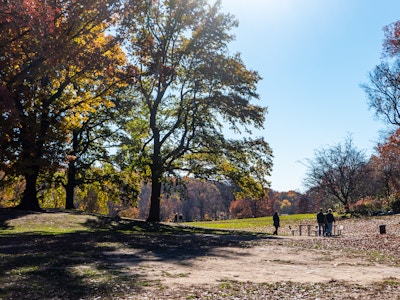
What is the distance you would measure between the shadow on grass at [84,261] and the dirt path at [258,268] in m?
0.23

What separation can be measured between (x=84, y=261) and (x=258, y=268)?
16.4 feet

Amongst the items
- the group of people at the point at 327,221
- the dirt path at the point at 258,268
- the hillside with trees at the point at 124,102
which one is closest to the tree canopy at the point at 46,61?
the hillside with trees at the point at 124,102

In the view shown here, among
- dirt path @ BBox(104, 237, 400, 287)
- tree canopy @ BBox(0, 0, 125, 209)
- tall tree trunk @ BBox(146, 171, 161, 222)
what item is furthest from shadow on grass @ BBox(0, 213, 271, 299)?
tall tree trunk @ BBox(146, 171, 161, 222)

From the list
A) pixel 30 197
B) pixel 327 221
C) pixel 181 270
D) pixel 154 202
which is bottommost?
pixel 181 270

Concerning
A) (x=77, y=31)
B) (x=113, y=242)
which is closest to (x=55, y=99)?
(x=77, y=31)

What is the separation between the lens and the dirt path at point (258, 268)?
9.55 meters

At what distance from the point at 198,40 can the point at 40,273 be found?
899 inches

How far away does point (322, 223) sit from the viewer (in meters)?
26.6

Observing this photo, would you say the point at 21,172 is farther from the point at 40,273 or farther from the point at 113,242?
the point at 40,273

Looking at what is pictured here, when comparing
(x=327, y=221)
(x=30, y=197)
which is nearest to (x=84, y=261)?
(x=30, y=197)

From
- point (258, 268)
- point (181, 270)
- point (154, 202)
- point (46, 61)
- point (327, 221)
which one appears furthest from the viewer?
point (154, 202)

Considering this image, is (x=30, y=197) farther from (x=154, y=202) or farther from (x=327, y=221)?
(x=327, y=221)

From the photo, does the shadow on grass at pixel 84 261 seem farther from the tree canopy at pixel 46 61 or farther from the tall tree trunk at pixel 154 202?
the tall tree trunk at pixel 154 202

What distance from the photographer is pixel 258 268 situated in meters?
11.3
